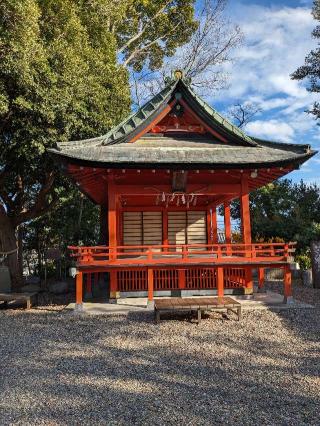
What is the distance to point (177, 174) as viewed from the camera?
11.8 meters

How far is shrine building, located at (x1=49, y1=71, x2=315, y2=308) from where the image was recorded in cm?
1109

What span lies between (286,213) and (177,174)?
14.0m

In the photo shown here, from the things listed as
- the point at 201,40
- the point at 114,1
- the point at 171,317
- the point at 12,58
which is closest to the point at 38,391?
the point at 171,317

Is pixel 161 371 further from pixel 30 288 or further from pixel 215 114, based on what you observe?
pixel 30 288

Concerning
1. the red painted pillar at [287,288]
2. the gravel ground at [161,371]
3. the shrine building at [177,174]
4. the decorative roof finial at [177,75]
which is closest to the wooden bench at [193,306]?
the gravel ground at [161,371]

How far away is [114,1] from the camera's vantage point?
69.9 feet

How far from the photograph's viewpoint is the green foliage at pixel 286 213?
71.2 ft

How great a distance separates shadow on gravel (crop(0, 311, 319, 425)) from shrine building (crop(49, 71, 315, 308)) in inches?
75.9

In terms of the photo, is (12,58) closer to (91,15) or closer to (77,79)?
(77,79)

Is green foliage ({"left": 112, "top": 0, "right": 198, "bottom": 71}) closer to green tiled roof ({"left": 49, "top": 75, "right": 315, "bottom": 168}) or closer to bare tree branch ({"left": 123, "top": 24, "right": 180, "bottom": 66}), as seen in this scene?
bare tree branch ({"left": 123, "top": 24, "right": 180, "bottom": 66})

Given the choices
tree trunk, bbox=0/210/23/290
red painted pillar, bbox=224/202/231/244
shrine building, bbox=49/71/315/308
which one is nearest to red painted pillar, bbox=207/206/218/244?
red painted pillar, bbox=224/202/231/244

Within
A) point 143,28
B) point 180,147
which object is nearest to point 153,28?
point 143,28

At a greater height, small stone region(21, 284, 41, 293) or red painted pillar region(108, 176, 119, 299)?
red painted pillar region(108, 176, 119, 299)

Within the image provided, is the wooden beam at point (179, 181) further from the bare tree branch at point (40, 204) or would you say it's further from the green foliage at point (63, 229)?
the green foliage at point (63, 229)
